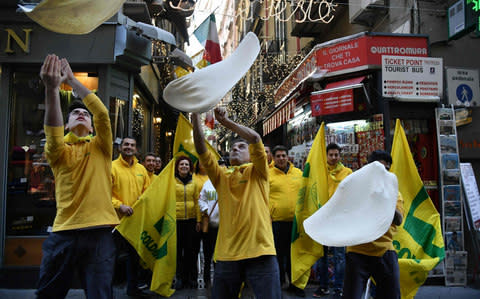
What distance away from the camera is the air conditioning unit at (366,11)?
30.3 ft

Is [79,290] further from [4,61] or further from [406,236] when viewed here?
[406,236]

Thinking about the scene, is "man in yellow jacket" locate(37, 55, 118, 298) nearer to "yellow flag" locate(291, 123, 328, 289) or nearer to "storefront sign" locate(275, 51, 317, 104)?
"yellow flag" locate(291, 123, 328, 289)

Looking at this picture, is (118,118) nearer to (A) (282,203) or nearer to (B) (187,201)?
(B) (187,201)

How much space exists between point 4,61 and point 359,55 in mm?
7003

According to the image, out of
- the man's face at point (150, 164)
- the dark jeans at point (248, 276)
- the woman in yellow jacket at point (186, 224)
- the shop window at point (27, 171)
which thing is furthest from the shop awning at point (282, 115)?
the dark jeans at point (248, 276)

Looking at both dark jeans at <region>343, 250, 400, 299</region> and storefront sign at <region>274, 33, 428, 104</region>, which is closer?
dark jeans at <region>343, 250, 400, 299</region>

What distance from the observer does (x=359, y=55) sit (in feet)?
27.0

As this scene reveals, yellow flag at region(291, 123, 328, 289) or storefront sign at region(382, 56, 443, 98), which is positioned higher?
storefront sign at region(382, 56, 443, 98)

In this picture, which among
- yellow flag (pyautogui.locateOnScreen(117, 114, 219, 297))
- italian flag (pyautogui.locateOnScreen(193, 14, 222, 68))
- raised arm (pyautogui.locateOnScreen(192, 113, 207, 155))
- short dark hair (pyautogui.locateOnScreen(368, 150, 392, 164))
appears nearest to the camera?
raised arm (pyautogui.locateOnScreen(192, 113, 207, 155))

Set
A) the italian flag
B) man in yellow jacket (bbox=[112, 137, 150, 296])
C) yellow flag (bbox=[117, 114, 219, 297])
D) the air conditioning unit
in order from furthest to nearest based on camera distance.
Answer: the air conditioning unit
the italian flag
man in yellow jacket (bbox=[112, 137, 150, 296])
yellow flag (bbox=[117, 114, 219, 297])

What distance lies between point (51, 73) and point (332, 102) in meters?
6.69

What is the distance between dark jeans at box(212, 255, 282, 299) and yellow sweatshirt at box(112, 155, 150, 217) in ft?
9.00

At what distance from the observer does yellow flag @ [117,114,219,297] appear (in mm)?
5551

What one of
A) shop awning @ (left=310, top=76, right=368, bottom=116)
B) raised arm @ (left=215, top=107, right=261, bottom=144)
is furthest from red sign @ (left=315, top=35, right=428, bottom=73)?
raised arm @ (left=215, top=107, right=261, bottom=144)
